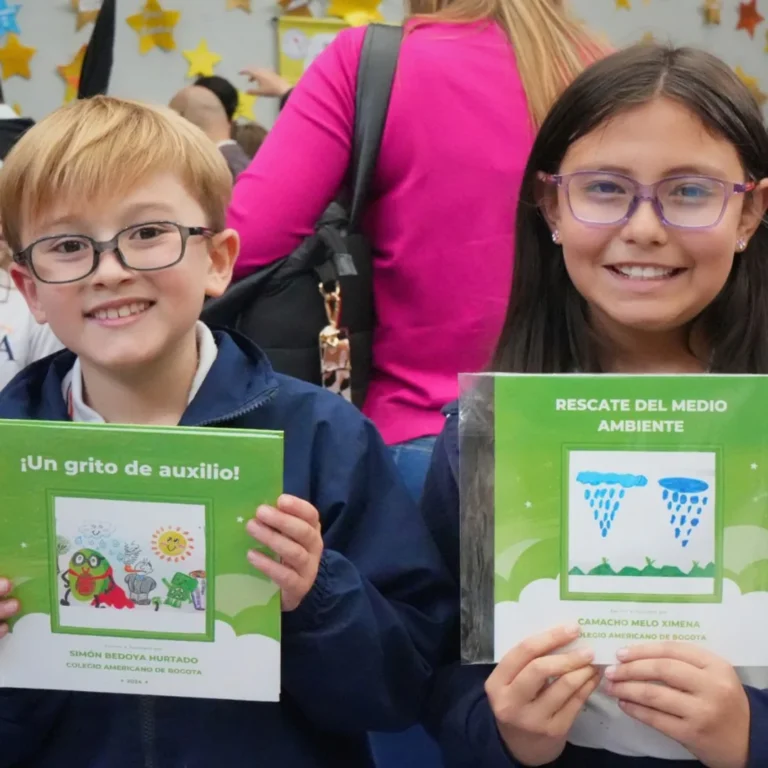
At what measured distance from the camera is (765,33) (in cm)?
488

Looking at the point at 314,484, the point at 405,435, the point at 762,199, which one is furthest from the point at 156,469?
the point at 762,199

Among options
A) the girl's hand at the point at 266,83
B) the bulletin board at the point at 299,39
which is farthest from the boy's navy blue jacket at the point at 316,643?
the bulletin board at the point at 299,39

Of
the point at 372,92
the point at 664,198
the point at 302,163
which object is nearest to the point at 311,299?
the point at 302,163

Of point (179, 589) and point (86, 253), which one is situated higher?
point (86, 253)

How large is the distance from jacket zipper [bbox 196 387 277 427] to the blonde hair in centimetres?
63

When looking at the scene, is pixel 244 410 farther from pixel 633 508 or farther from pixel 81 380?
pixel 633 508

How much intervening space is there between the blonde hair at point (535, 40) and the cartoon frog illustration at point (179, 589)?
87cm

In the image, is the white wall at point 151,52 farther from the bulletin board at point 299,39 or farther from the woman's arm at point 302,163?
the woman's arm at point 302,163

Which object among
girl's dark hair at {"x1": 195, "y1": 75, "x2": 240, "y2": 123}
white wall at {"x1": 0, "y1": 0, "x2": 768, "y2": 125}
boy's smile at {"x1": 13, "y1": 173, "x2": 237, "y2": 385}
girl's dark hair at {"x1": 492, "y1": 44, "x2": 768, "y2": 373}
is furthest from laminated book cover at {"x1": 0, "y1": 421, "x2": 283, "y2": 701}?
white wall at {"x1": 0, "y1": 0, "x2": 768, "y2": 125}

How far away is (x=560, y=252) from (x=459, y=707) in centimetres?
55

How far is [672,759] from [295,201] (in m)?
0.92

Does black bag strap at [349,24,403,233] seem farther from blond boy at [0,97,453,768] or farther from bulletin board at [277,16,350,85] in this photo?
bulletin board at [277,16,350,85]

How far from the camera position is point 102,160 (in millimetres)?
1064

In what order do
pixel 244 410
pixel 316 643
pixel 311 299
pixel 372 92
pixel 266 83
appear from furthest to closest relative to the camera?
pixel 266 83 → pixel 311 299 → pixel 372 92 → pixel 244 410 → pixel 316 643
